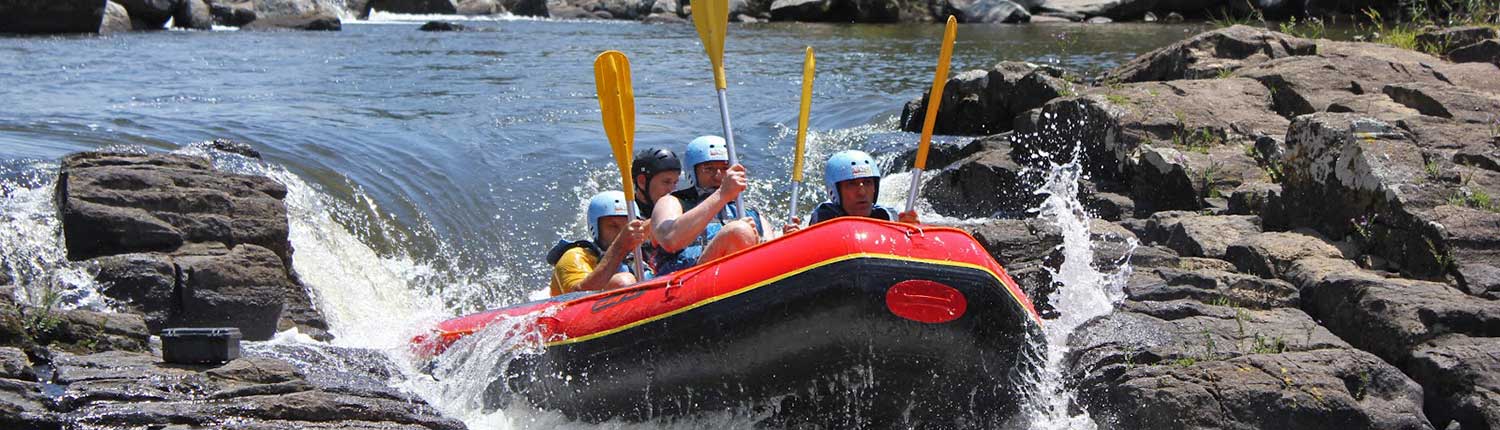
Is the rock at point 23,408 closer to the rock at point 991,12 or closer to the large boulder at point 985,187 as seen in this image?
the large boulder at point 985,187

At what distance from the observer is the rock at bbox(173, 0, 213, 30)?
26.5 meters

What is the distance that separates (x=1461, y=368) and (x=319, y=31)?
23.8 metres

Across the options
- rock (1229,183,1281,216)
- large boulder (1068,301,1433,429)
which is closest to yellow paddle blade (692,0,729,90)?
large boulder (1068,301,1433,429)

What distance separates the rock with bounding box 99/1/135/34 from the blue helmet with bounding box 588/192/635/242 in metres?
19.4

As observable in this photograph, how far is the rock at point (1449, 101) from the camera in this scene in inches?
323

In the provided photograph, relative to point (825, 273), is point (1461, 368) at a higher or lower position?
lower

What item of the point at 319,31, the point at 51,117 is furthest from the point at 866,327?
the point at 319,31

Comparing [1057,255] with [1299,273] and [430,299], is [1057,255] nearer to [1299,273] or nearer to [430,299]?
[1299,273]

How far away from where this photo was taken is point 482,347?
21.1 ft

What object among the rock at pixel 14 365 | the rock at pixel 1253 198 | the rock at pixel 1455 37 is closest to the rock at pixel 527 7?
the rock at pixel 1455 37

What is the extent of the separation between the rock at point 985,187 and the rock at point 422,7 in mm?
25530

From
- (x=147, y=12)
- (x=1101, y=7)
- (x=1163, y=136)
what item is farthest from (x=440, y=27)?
(x=1163, y=136)

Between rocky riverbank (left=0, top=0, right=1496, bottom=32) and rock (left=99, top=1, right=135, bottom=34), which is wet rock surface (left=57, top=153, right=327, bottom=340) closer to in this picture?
rocky riverbank (left=0, top=0, right=1496, bottom=32)

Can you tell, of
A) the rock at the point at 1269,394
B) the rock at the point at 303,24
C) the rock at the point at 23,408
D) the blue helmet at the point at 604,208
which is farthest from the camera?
the rock at the point at 303,24
